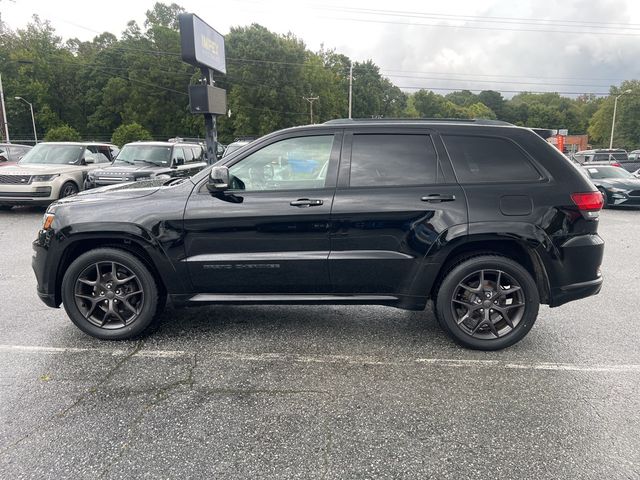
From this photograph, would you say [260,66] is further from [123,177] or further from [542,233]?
[542,233]

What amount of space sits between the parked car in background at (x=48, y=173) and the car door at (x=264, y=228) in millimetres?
8730

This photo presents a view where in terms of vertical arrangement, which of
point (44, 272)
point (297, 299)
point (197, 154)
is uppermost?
point (197, 154)

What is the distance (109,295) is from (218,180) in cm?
140

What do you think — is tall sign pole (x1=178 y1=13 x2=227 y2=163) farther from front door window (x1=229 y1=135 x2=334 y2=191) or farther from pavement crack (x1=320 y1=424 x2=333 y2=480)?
pavement crack (x1=320 y1=424 x2=333 y2=480)

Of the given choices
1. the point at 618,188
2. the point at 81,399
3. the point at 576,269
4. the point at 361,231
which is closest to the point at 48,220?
the point at 81,399

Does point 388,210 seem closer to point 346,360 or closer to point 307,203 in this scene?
point 307,203

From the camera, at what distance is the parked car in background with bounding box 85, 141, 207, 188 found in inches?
412

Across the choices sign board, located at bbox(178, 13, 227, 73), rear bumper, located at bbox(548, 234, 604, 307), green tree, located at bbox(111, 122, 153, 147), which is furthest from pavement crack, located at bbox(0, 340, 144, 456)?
green tree, located at bbox(111, 122, 153, 147)

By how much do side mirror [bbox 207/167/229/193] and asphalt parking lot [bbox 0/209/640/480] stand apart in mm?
1332

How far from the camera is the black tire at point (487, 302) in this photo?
12.0ft

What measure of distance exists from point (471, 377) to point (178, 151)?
1056 cm

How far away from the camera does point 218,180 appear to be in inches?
140

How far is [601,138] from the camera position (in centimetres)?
8406

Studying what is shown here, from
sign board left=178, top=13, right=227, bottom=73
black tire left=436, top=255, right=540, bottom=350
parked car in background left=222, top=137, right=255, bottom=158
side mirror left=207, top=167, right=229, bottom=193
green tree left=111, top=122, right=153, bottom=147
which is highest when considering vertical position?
sign board left=178, top=13, right=227, bottom=73
